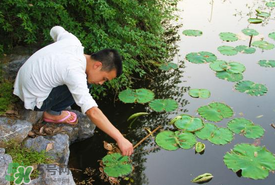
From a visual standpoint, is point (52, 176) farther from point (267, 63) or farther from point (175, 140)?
point (267, 63)

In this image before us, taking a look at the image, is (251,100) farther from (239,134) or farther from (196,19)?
(196,19)

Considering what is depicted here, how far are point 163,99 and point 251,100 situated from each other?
3.58 feet

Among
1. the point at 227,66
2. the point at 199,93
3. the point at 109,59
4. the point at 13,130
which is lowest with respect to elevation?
the point at 199,93

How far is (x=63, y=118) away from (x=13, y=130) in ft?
1.77

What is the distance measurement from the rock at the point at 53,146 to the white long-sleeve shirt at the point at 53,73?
303 millimetres

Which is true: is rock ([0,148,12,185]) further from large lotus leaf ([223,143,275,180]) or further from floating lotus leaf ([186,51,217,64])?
floating lotus leaf ([186,51,217,64])

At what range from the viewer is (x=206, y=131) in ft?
10.3

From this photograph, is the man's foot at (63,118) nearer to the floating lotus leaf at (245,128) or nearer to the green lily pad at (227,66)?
the floating lotus leaf at (245,128)

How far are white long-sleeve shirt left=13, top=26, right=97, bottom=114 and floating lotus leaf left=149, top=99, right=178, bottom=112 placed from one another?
133 centimetres

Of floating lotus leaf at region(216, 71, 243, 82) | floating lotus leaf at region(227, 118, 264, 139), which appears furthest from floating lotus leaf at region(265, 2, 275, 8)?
floating lotus leaf at region(227, 118, 264, 139)

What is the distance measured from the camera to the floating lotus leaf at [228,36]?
5012 mm

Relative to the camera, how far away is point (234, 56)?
15.0 feet

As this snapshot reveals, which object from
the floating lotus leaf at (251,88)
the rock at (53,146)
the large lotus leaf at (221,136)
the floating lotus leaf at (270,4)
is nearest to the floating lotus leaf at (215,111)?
the large lotus leaf at (221,136)

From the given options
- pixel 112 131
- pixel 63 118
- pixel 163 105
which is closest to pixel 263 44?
pixel 163 105
